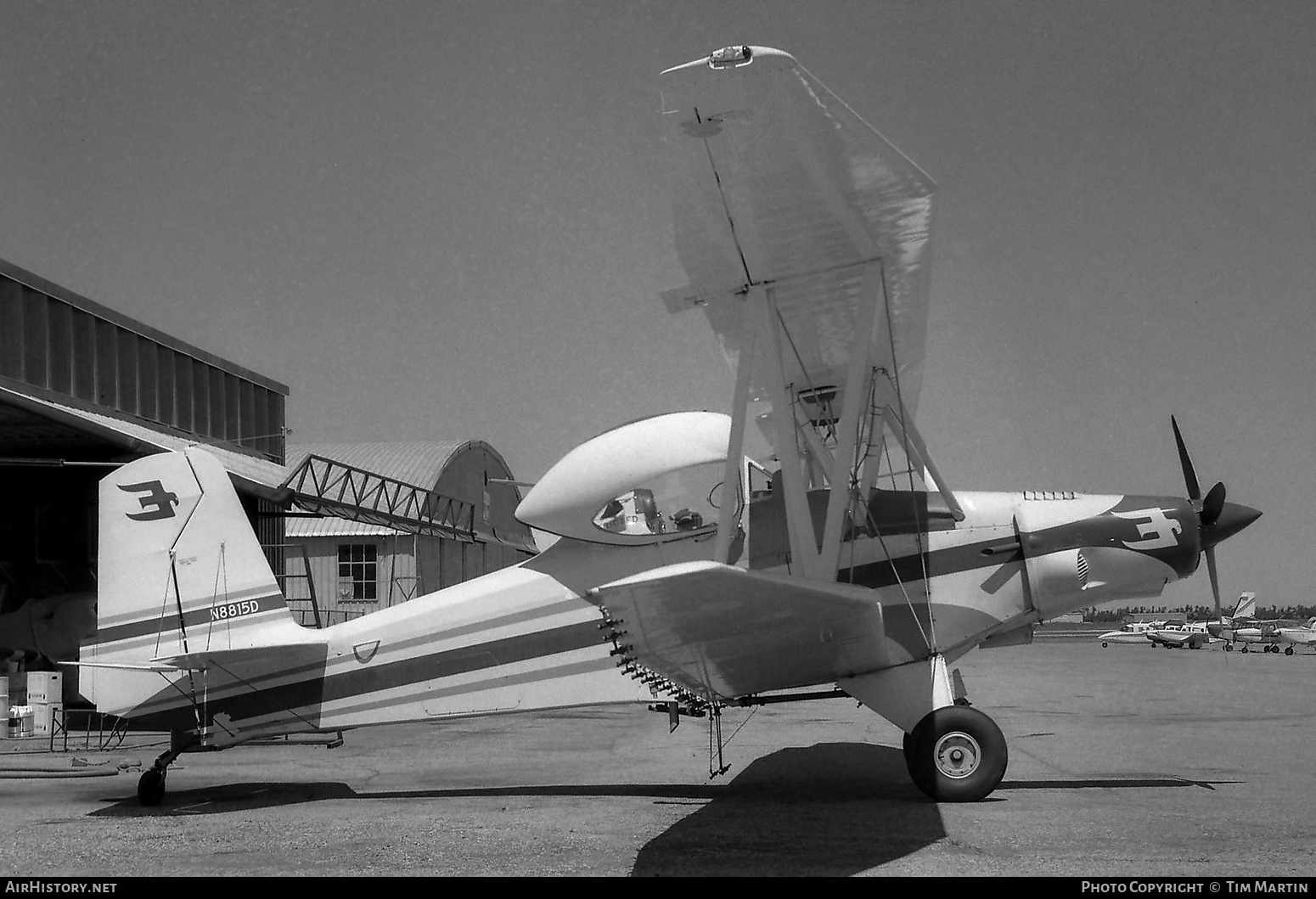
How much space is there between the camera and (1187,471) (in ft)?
28.7

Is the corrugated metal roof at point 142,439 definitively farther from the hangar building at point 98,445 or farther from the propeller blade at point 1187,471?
the propeller blade at point 1187,471

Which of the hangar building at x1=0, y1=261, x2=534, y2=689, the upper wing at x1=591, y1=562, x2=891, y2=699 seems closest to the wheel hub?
the upper wing at x1=591, y1=562, x2=891, y2=699

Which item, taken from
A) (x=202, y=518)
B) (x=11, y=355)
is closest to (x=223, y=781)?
(x=202, y=518)

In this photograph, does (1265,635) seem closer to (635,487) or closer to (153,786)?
(635,487)

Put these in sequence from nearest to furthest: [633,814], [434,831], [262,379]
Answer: [434,831] → [633,814] → [262,379]

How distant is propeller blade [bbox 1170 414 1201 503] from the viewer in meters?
8.69

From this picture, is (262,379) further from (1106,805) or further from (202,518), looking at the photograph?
Result: (1106,805)

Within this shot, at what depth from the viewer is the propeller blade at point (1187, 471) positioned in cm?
869

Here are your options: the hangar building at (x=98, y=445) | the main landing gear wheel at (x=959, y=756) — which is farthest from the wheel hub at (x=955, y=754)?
the hangar building at (x=98, y=445)

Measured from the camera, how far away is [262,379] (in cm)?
2455

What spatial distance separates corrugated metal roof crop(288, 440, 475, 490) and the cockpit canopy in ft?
81.0

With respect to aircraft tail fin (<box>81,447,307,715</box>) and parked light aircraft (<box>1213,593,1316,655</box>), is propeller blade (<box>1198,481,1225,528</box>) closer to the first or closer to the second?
aircraft tail fin (<box>81,447,307,715</box>)

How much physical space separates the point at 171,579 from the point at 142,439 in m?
8.54

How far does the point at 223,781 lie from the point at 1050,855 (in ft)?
24.7
